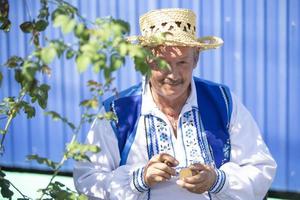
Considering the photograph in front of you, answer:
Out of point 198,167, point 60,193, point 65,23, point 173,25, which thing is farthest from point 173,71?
point 65,23

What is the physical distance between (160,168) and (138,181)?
172 mm

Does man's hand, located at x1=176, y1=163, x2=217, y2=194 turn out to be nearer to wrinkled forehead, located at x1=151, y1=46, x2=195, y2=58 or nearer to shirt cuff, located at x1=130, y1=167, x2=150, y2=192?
shirt cuff, located at x1=130, y1=167, x2=150, y2=192

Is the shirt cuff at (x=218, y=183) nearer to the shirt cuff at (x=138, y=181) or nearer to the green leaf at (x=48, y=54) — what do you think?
the shirt cuff at (x=138, y=181)

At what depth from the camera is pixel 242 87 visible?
15.0ft

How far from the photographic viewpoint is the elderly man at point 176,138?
299 centimetres

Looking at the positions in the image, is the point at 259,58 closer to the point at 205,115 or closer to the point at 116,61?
the point at 205,115

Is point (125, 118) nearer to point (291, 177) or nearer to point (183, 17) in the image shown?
point (183, 17)

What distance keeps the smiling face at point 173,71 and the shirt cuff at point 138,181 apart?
1.32 ft

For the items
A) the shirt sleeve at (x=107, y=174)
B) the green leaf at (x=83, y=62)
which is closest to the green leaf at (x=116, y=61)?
the green leaf at (x=83, y=62)

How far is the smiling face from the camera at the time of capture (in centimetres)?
302

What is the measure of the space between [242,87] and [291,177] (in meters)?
0.73

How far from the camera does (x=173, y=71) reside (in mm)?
3018

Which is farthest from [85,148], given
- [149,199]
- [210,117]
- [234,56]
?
[234,56]

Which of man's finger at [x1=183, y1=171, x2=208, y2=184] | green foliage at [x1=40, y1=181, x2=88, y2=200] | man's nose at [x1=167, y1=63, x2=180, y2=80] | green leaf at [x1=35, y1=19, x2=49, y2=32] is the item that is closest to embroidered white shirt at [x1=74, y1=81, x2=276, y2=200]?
man's finger at [x1=183, y1=171, x2=208, y2=184]
